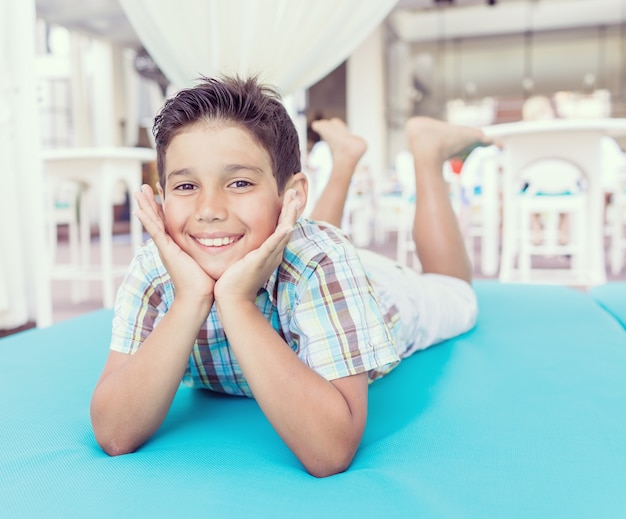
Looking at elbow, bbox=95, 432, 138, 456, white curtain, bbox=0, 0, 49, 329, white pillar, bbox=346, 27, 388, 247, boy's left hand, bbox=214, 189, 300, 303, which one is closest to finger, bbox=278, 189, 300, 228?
boy's left hand, bbox=214, 189, 300, 303

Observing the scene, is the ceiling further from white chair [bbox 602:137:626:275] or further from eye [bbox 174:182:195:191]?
eye [bbox 174:182:195:191]

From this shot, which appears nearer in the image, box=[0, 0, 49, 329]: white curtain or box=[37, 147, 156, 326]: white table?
box=[0, 0, 49, 329]: white curtain

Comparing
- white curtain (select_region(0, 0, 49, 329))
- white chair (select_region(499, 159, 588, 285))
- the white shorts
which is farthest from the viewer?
→ white chair (select_region(499, 159, 588, 285))

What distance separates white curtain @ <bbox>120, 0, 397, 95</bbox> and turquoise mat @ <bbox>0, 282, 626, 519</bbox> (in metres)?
1.08

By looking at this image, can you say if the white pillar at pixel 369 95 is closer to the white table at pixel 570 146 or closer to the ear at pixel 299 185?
the white table at pixel 570 146

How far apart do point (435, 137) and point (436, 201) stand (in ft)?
0.70

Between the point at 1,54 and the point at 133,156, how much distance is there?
989 mm

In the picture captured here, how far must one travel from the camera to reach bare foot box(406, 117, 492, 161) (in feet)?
5.82

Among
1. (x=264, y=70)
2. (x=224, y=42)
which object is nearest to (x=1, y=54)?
(x=224, y=42)

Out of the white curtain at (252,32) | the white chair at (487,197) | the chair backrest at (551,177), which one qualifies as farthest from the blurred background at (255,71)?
the chair backrest at (551,177)

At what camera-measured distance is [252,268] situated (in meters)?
0.75

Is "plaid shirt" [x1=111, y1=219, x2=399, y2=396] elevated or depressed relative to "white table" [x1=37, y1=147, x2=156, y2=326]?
depressed

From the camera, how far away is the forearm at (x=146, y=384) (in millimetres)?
776

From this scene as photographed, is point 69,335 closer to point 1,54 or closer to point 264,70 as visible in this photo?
point 264,70
